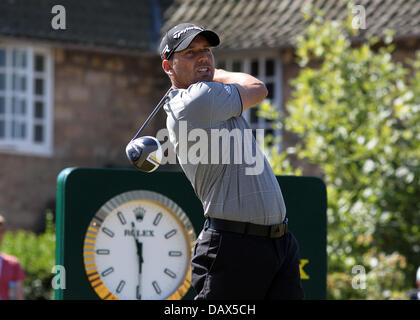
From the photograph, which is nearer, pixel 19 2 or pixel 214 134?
pixel 214 134

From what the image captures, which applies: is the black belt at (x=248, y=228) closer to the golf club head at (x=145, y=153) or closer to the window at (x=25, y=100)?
the golf club head at (x=145, y=153)

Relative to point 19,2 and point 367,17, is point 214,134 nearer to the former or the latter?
point 367,17

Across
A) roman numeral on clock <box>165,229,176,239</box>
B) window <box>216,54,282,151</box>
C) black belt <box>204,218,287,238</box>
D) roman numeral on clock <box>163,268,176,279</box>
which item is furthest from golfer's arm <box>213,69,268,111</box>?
window <box>216,54,282,151</box>

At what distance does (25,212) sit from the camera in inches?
552

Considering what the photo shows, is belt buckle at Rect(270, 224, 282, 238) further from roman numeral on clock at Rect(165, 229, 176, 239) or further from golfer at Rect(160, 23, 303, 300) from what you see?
roman numeral on clock at Rect(165, 229, 176, 239)

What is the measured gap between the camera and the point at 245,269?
395 cm

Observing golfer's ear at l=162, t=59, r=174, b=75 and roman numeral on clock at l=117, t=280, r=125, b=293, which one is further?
roman numeral on clock at l=117, t=280, r=125, b=293

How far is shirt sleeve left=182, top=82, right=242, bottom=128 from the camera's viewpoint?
3.93 metres

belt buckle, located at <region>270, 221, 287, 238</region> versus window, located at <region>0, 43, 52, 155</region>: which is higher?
window, located at <region>0, 43, 52, 155</region>

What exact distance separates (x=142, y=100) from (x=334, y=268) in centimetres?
752

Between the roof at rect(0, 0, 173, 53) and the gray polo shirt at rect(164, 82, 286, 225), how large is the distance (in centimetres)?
966

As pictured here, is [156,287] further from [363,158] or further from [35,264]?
[35,264]

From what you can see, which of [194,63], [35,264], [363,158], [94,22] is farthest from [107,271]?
[94,22]
